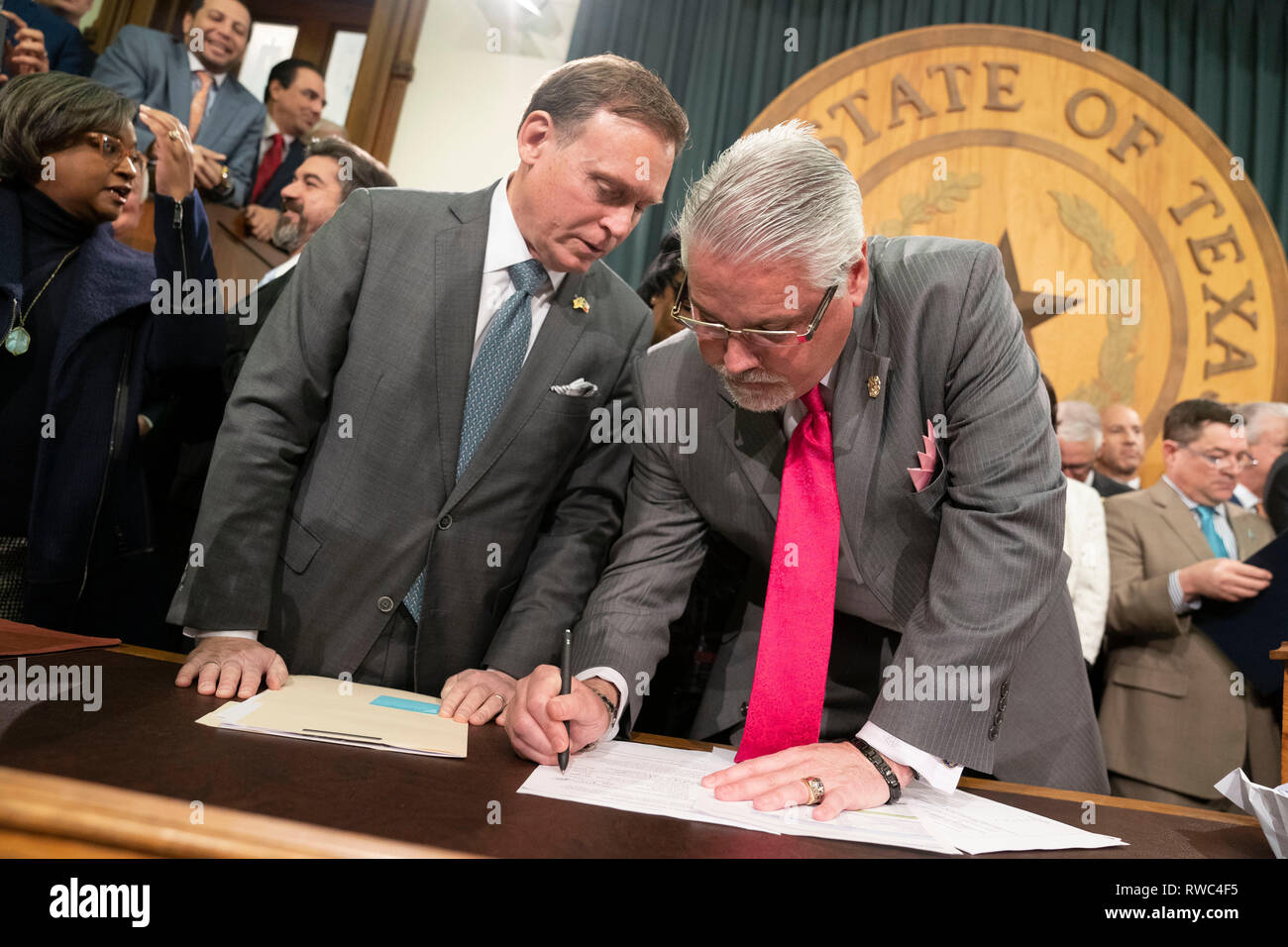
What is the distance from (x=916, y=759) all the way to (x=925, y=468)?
1.56 feet

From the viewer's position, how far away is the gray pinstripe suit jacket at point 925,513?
1462 millimetres

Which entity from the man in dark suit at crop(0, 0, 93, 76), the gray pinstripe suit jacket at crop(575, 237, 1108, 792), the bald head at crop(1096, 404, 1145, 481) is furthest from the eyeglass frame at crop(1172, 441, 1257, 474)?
the man in dark suit at crop(0, 0, 93, 76)

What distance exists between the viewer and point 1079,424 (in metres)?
4.03

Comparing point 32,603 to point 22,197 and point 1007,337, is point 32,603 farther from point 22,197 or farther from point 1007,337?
point 1007,337

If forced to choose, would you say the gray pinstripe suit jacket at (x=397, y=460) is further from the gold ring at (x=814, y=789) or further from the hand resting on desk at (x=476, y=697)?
the gold ring at (x=814, y=789)

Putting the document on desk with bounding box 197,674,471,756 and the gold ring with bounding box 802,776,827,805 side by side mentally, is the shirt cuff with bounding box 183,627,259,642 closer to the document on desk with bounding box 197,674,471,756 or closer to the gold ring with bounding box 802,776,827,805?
the document on desk with bounding box 197,674,471,756

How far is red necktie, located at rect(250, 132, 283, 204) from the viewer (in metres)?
4.63

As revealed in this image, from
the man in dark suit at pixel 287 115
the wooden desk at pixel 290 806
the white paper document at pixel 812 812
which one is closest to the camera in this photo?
the wooden desk at pixel 290 806

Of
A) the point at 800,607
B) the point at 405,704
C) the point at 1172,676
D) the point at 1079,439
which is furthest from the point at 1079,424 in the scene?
the point at 405,704

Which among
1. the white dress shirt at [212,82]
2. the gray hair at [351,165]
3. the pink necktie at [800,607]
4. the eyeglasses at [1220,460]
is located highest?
the white dress shirt at [212,82]

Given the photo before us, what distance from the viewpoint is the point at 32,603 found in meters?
2.39

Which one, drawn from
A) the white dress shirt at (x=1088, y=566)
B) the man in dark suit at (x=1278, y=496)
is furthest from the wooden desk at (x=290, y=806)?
the man in dark suit at (x=1278, y=496)
